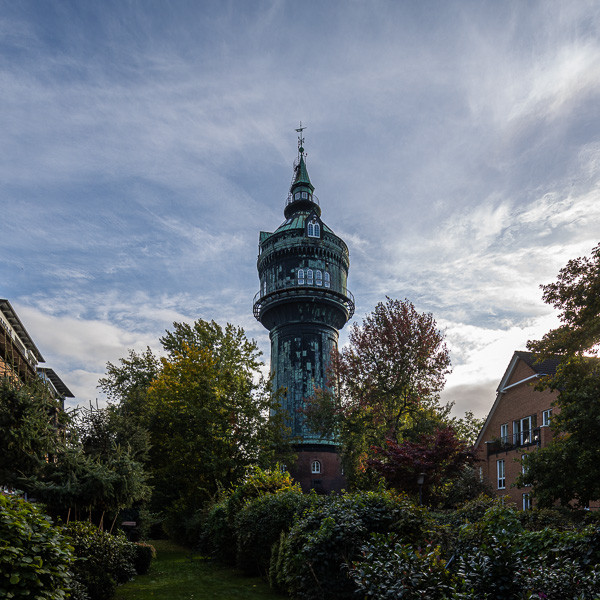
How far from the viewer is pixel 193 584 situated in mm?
15891

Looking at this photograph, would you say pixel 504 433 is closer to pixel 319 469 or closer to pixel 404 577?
pixel 319 469

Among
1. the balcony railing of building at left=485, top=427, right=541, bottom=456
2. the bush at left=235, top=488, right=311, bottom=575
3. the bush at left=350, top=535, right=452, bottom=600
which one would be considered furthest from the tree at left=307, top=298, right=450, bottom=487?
the bush at left=350, top=535, right=452, bottom=600

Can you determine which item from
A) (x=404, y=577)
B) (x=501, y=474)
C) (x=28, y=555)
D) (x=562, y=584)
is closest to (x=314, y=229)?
(x=501, y=474)

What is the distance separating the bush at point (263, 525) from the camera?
49.9 ft

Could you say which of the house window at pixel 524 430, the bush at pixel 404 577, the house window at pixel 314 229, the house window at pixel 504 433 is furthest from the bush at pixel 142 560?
the house window at pixel 314 229

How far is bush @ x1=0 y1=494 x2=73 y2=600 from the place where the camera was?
5910mm

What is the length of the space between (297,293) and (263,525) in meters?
34.5

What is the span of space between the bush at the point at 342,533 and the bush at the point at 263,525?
2.72 m

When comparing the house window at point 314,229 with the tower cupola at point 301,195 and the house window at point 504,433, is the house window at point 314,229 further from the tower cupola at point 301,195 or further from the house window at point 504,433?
the house window at point 504,433

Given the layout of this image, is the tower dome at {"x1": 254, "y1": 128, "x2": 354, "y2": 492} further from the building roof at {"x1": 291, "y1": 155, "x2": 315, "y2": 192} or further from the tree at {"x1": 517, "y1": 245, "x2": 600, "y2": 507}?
the tree at {"x1": 517, "y1": 245, "x2": 600, "y2": 507}

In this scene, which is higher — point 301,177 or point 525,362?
point 301,177

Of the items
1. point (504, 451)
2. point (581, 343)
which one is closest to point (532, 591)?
point (581, 343)

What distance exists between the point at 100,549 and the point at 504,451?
90.6 feet

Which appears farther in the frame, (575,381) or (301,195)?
(301,195)
